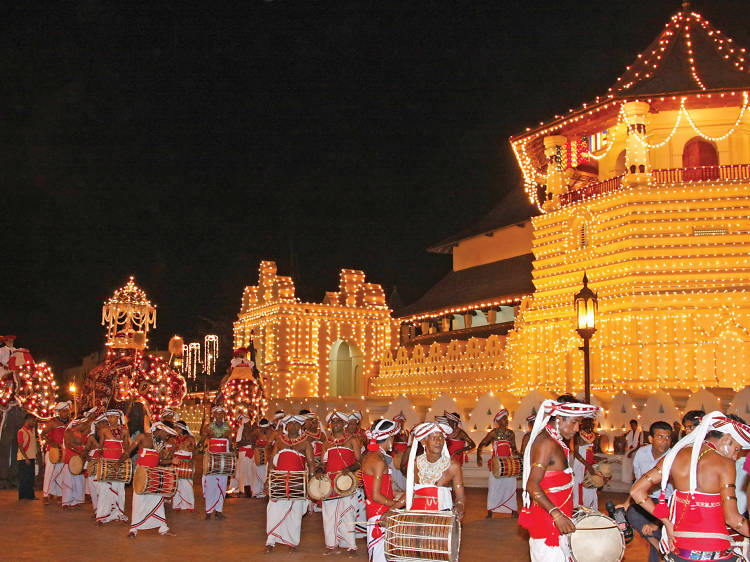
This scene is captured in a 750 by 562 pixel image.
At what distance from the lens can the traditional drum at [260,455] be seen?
58.4ft

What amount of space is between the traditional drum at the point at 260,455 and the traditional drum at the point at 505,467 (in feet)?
15.8

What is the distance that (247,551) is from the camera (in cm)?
1192

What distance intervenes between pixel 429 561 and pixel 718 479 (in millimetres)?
2293

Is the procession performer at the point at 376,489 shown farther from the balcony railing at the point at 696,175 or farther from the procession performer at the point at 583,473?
the balcony railing at the point at 696,175

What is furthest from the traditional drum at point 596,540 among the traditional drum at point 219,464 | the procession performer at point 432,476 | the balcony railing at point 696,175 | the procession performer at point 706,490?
the balcony railing at point 696,175

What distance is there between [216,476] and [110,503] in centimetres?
177

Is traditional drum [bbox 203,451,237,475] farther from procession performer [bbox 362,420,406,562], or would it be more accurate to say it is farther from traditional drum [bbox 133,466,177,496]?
procession performer [bbox 362,420,406,562]

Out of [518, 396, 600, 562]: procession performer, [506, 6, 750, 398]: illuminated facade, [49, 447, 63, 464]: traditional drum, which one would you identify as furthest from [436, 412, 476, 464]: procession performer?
[506, 6, 750, 398]: illuminated facade

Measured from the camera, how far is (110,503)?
14.2 m

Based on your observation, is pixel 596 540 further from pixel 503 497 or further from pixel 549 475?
pixel 503 497

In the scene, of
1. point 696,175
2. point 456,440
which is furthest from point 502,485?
point 696,175

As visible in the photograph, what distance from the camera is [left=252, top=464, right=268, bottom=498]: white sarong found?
19094mm

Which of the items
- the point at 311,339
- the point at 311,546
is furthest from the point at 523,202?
the point at 311,546

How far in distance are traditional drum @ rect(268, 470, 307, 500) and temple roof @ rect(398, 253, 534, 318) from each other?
22.2 m
